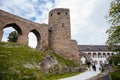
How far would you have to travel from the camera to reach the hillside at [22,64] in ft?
44.0

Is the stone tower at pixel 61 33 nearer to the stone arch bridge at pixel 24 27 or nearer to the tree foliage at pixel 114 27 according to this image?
the stone arch bridge at pixel 24 27

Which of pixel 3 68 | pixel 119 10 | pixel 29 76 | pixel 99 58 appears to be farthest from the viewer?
pixel 99 58

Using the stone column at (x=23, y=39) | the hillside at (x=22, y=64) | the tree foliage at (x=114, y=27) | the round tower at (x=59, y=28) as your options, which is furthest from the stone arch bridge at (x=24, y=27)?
the tree foliage at (x=114, y=27)

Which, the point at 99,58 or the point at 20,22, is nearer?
the point at 20,22

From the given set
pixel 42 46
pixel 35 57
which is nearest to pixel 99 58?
pixel 42 46

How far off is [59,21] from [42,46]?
7.01 metres

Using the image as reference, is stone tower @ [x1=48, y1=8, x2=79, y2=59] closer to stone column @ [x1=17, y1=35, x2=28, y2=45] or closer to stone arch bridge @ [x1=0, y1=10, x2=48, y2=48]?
stone arch bridge @ [x1=0, y1=10, x2=48, y2=48]

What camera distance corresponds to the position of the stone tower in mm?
36750

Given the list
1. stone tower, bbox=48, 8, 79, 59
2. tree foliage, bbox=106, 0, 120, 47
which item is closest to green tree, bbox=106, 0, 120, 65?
tree foliage, bbox=106, 0, 120, 47

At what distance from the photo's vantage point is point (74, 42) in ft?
133

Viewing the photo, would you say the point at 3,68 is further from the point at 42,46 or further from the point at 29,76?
the point at 42,46

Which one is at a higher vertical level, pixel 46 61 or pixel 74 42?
pixel 74 42

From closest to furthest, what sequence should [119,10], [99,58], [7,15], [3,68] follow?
[3,68] → [119,10] → [7,15] → [99,58]

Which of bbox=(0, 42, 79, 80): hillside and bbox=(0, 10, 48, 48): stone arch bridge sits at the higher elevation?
bbox=(0, 10, 48, 48): stone arch bridge
